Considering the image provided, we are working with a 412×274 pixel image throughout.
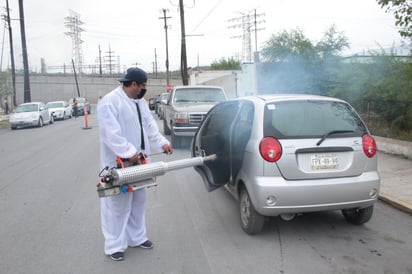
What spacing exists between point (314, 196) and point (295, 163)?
39 cm

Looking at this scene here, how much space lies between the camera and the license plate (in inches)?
160

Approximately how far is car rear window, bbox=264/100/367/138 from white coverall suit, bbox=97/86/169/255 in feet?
4.09

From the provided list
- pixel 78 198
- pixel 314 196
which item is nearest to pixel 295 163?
pixel 314 196

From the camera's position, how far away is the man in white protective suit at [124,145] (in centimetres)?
360

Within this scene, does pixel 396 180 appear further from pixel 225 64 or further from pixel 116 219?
pixel 225 64

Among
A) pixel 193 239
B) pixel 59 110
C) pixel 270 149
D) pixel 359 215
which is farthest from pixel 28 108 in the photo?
pixel 359 215

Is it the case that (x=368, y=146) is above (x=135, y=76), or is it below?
below

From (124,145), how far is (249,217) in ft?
5.49

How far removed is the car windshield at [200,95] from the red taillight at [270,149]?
25.7ft

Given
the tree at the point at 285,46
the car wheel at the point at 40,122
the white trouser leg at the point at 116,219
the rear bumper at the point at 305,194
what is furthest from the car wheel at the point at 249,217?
the car wheel at the point at 40,122

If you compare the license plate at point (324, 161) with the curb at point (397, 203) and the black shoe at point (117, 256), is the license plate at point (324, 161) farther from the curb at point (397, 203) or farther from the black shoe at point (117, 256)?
the black shoe at point (117, 256)

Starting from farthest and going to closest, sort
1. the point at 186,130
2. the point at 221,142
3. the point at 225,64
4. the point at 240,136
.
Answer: the point at 225,64 → the point at 186,130 → the point at 221,142 → the point at 240,136

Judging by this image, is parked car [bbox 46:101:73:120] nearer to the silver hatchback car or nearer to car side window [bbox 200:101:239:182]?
car side window [bbox 200:101:239:182]

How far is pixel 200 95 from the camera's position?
39.5 ft
